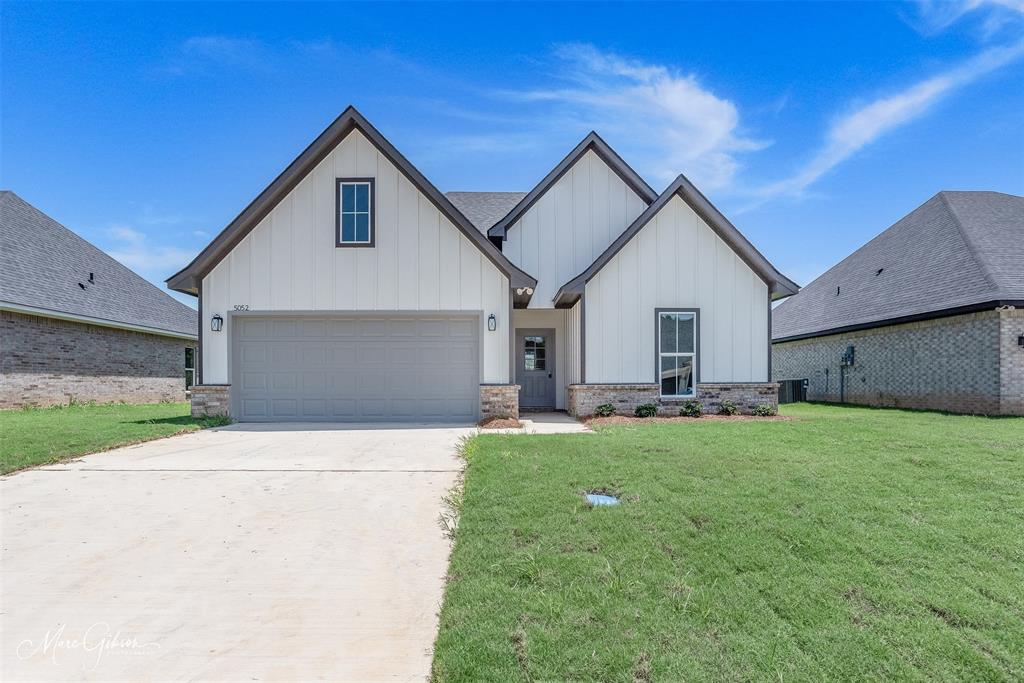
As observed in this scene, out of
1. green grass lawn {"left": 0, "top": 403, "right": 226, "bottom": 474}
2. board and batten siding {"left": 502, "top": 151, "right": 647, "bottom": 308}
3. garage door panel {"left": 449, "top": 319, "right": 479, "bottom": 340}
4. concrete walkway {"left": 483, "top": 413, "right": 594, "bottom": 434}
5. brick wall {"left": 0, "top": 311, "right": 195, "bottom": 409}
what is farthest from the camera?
board and batten siding {"left": 502, "top": 151, "right": 647, "bottom": 308}

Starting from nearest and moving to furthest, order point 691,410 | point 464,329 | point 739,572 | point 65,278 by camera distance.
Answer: point 739,572 → point 464,329 → point 691,410 → point 65,278

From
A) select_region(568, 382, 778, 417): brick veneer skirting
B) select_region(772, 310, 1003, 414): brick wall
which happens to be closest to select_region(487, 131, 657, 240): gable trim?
select_region(568, 382, 778, 417): brick veneer skirting

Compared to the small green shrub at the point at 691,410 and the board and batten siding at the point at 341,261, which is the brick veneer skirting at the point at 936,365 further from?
the board and batten siding at the point at 341,261

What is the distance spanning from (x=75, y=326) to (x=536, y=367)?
14.9m

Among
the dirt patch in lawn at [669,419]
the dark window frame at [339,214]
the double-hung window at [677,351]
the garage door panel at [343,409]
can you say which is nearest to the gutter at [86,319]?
the garage door panel at [343,409]

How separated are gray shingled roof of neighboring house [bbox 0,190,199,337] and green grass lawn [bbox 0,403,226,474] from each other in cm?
364

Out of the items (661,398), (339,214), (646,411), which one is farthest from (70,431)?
(661,398)

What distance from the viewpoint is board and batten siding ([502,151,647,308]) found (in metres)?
15.8

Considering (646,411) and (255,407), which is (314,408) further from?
(646,411)

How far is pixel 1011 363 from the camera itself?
532 inches

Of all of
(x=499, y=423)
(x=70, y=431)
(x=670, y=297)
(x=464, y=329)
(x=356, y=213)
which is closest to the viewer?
(x=70, y=431)

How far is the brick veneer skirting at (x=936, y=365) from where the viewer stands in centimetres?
1352

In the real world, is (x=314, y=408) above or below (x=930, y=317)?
below

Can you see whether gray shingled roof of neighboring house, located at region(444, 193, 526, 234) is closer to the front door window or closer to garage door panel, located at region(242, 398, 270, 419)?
the front door window
